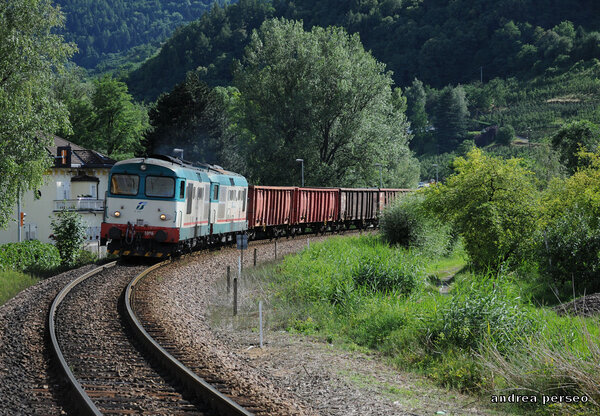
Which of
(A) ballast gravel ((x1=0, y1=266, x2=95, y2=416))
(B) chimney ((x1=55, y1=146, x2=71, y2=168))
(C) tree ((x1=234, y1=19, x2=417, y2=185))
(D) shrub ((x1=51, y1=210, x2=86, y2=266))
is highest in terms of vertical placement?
(C) tree ((x1=234, y1=19, x2=417, y2=185))

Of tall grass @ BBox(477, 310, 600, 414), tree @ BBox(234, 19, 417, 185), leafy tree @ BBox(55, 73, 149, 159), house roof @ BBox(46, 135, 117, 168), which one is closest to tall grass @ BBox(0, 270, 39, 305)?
tall grass @ BBox(477, 310, 600, 414)

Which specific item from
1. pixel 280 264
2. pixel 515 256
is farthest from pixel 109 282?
pixel 515 256

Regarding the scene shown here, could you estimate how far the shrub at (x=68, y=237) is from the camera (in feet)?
81.6

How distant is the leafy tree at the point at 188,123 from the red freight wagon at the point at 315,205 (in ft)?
96.0

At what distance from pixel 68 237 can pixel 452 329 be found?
18019 millimetres

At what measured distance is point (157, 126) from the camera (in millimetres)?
66438

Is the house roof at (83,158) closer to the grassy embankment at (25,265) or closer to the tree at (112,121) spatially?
the grassy embankment at (25,265)

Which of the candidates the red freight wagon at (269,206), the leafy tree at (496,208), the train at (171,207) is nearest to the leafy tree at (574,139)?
the red freight wagon at (269,206)

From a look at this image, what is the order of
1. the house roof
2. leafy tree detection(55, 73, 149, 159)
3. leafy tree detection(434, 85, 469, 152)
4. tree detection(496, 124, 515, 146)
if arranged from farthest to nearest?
1. leafy tree detection(434, 85, 469, 152)
2. tree detection(496, 124, 515, 146)
3. leafy tree detection(55, 73, 149, 159)
4. the house roof

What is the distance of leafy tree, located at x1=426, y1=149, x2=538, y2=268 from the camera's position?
21.7 meters

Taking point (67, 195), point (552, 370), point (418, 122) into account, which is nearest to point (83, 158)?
point (67, 195)

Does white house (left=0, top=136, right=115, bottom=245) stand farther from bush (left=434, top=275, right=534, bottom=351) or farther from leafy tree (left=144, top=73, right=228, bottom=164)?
bush (left=434, top=275, right=534, bottom=351)

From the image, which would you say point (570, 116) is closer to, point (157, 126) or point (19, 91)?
point (157, 126)

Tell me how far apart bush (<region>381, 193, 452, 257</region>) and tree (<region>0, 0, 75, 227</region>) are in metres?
15.5
